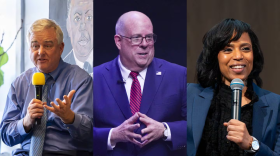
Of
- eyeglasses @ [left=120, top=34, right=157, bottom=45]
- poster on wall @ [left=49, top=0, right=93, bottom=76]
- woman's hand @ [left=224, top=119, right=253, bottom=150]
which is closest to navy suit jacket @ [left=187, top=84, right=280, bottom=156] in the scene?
woman's hand @ [left=224, top=119, right=253, bottom=150]

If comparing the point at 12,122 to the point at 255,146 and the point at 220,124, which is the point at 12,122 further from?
the point at 255,146

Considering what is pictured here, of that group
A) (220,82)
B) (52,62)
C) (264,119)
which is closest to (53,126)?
(52,62)

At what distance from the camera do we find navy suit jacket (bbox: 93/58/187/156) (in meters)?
3.05

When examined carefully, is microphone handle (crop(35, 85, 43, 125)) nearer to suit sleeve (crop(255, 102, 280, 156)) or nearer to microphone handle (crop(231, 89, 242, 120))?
microphone handle (crop(231, 89, 242, 120))

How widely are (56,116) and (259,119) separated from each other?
173 centimetres

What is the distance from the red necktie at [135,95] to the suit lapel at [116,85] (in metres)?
Result: 0.04

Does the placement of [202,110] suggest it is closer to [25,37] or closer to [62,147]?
[62,147]

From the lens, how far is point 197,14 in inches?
146

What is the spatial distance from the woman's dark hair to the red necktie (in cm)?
59

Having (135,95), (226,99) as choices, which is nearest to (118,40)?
(135,95)

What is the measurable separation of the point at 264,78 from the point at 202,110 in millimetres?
936

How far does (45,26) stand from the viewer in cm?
347

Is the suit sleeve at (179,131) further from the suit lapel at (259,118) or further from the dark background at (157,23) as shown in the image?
the suit lapel at (259,118)

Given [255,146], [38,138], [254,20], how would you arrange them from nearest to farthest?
1. [255,146]
2. [38,138]
3. [254,20]
